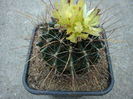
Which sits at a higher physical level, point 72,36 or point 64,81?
point 72,36

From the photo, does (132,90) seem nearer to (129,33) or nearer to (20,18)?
(129,33)

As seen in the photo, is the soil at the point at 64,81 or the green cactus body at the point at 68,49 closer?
the green cactus body at the point at 68,49

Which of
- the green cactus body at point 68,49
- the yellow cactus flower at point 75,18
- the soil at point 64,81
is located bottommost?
the soil at point 64,81

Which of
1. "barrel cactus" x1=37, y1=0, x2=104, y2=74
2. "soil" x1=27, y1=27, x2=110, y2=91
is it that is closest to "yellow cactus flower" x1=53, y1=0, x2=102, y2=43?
"barrel cactus" x1=37, y1=0, x2=104, y2=74

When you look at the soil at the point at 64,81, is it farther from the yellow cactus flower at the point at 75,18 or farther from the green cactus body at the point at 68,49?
the yellow cactus flower at the point at 75,18

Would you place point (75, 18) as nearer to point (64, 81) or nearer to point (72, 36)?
point (72, 36)

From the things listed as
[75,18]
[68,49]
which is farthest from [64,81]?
[75,18]

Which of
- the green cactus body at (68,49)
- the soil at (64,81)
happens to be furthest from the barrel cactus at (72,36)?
the soil at (64,81)

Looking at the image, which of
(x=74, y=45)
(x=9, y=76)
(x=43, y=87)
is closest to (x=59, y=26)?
(x=74, y=45)
